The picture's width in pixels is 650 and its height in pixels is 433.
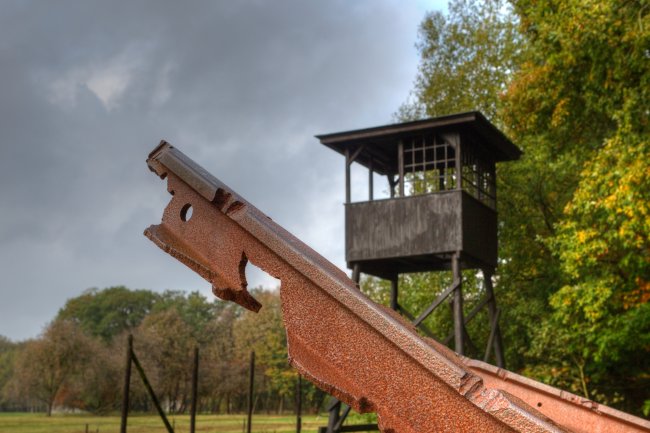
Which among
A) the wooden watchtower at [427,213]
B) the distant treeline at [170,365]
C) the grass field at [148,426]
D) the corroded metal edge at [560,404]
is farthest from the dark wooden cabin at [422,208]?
the distant treeline at [170,365]

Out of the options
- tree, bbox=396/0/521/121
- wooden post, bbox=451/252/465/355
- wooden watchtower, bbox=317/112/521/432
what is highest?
tree, bbox=396/0/521/121

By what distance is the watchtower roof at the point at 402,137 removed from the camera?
59.6ft

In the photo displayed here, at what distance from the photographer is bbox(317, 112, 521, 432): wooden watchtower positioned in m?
17.5

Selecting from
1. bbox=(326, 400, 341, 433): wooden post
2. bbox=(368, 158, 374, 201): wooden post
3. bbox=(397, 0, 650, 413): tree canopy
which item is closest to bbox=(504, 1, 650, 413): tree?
bbox=(397, 0, 650, 413): tree canopy

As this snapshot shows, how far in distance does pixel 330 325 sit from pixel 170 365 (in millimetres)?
58801

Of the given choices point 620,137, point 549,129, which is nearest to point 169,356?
point 549,129

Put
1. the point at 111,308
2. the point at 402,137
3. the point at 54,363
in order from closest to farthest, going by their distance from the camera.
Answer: the point at 402,137 → the point at 54,363 → the point at 111,308

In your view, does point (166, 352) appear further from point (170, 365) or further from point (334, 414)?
point (334, 414)

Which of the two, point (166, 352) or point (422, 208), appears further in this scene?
point (166, 352)

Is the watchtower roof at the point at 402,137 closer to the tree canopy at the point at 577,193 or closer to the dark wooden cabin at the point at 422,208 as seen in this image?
the dark wooden cabin at the point at 422,208

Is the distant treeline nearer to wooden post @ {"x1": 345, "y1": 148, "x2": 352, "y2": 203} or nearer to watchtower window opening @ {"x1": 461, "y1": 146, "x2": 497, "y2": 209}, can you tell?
watchtower window opening @ {"x1": 461, "y1": 146, "x2": 497, "y2": 209}

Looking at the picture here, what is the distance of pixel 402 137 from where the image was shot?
1889 centimetres

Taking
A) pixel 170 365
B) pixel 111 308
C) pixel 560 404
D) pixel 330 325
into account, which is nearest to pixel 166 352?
pixel 170 365

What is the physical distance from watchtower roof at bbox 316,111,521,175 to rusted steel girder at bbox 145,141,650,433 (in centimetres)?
1540
